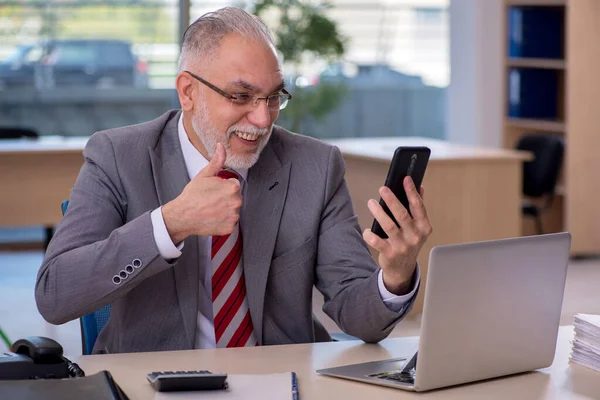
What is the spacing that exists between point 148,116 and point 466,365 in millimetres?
6300

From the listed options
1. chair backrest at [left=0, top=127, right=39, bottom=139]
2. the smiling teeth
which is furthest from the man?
chair backrest at [left=0, top=127, right=39, bottom=139]

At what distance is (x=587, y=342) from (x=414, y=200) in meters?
0.42

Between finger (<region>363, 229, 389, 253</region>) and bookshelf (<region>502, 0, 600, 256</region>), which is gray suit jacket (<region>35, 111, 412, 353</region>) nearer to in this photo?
finger (<region>363, 229, 389, 253</region>)

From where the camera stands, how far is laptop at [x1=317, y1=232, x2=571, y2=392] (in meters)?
1.67

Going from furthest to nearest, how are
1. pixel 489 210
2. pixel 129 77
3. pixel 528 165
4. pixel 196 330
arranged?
pixel 129 77 < pixel 528 165 < pixel 489 210 < pixel 196 330

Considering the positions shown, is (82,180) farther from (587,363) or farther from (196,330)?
(587,363)

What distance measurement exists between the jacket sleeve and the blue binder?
571 cm

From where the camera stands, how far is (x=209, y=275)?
2.25m

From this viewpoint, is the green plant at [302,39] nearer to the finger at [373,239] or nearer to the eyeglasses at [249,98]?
the eyeglasses at [249,98]

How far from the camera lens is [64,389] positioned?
1612 mm

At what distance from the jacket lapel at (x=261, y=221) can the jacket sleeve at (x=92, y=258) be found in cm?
28

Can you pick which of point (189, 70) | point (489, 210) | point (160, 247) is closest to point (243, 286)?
point (160, 247)

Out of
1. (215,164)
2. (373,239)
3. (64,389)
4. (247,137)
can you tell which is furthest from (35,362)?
(247,137)

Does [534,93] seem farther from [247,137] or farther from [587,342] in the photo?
[587,342]
